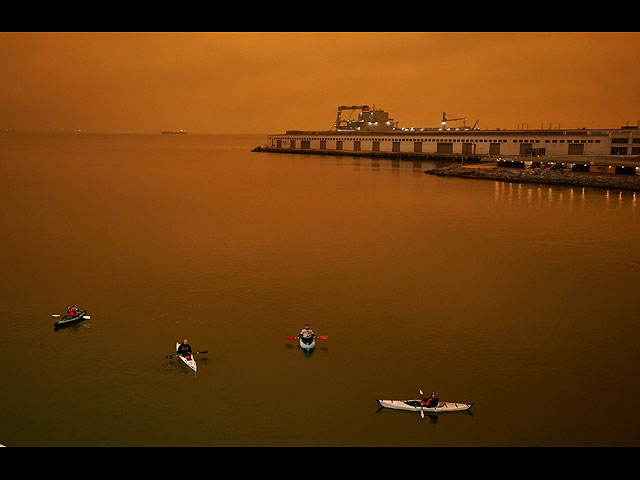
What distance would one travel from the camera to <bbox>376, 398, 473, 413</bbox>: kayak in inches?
455

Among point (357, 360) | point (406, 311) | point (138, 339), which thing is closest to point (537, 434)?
point (357, 360)

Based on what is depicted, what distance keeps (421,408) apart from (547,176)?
5149cm

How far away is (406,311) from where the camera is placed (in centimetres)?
1797

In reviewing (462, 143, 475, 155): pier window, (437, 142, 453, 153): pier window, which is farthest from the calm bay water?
(437, 142, 453, 153): pier window

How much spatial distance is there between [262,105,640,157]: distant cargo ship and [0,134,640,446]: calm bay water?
4185 cm

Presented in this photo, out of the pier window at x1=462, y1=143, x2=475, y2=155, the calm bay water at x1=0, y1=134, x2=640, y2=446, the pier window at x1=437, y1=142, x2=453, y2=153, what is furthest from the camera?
the pier window at x1=437, y1=142, x2=453, y2=153

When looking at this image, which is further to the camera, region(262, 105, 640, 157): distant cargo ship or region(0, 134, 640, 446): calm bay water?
region(262, 105, 640, 157): distant cargo ship

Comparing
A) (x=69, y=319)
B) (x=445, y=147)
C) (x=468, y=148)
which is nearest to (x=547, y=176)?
(x=468, y=148)

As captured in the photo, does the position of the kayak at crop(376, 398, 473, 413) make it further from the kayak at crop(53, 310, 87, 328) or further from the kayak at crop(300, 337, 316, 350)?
the kayak at crop(53, 310, 87, 328)

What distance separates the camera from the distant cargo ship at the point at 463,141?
7244cm

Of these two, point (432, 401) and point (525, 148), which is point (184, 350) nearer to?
point (432, 401)

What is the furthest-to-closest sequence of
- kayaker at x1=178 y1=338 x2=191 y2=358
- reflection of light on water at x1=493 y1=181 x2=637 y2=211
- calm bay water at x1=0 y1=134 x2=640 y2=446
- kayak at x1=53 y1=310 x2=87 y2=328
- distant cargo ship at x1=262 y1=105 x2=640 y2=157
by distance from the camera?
distant cargo ship at x1=262 y1=105 x2=640 y2=157 → reflection of light on water at x1=493 y1=181 x2=637 y2=211 → kayak at x1=53 y1=310 x2=87 y2=328 → kayaker at x1=178 y1=338 x2=191 y2=358 → calm bay water at x1=0 y1=134 x2=640 y2=446

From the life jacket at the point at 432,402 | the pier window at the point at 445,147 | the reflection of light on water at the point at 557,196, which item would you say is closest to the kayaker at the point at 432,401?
the life jacket at the point at 432,402

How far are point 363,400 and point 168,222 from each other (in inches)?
1036
